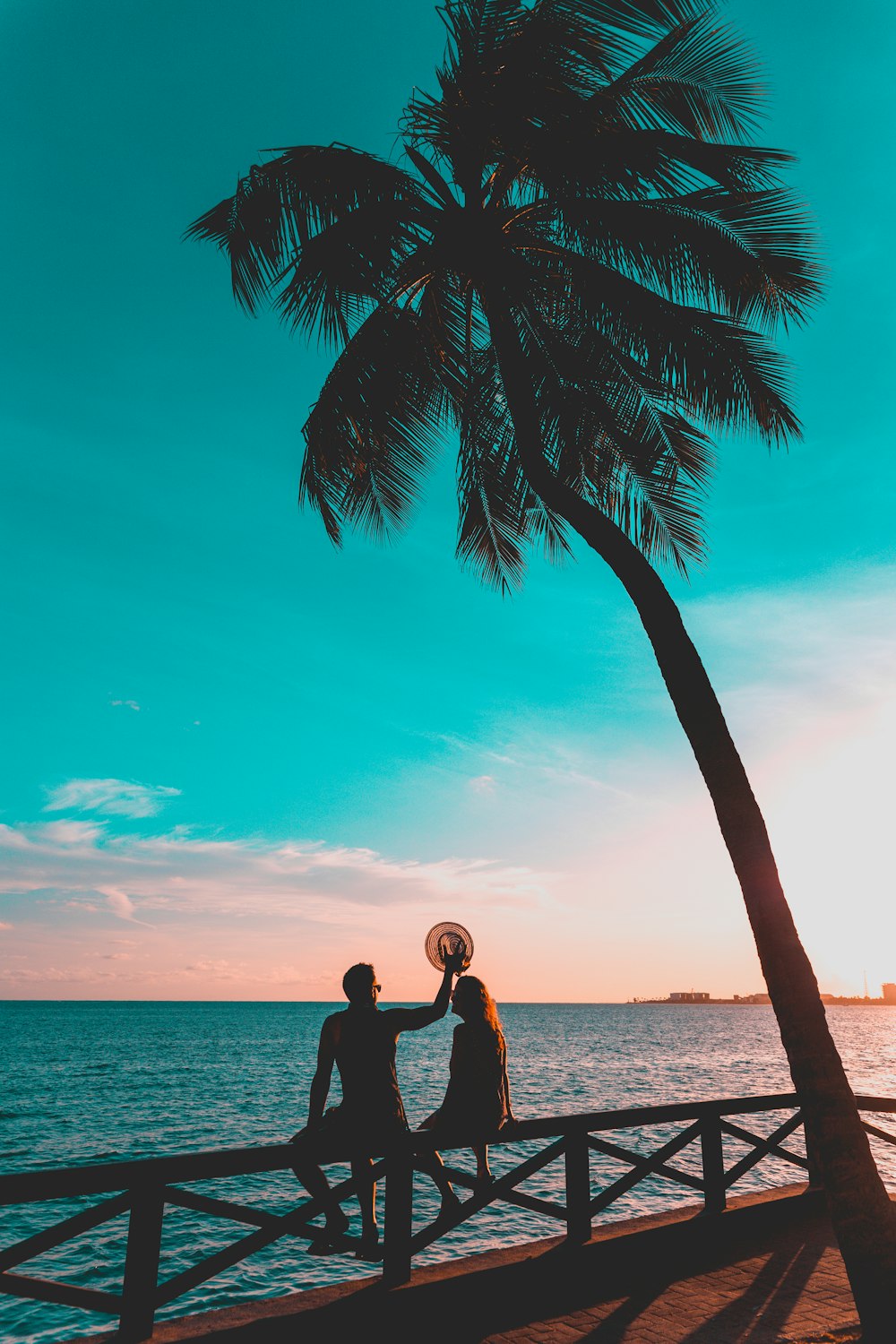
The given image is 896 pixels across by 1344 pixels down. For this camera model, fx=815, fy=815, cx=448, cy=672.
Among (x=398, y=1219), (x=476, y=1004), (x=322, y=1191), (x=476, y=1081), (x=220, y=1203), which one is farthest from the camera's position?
(x=476, y=1004)

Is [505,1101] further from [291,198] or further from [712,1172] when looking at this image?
[291,198]

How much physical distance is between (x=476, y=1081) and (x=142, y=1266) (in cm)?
275

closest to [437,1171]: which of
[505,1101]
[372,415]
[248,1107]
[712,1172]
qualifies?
[505,1101]

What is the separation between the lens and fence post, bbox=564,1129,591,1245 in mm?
6781

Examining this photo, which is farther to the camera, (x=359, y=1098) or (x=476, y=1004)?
(x=476, y=1004)

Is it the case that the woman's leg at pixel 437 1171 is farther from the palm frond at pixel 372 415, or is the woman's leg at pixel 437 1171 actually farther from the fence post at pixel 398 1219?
the palm frond at pixel 372 415

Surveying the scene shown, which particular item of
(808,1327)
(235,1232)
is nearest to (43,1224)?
(235,1232)

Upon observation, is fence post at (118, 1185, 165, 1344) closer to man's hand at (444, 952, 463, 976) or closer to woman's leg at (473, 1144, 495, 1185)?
woman's leg at (473, 1144, 495, 1185)

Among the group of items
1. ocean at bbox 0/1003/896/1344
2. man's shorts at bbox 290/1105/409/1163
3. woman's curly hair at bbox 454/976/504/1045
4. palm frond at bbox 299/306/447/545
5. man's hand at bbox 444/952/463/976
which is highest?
palm frond at bbox 299/306/447/545

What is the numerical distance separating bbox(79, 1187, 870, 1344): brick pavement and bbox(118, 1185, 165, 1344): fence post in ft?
0.53

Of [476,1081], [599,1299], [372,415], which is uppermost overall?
[372,415]

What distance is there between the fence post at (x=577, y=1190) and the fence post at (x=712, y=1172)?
1588 millimetres

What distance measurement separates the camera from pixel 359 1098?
20.0 feet

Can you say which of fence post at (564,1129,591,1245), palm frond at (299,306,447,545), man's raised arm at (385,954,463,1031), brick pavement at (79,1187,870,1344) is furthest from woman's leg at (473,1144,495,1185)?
palm frond at (299,306,447,545)
